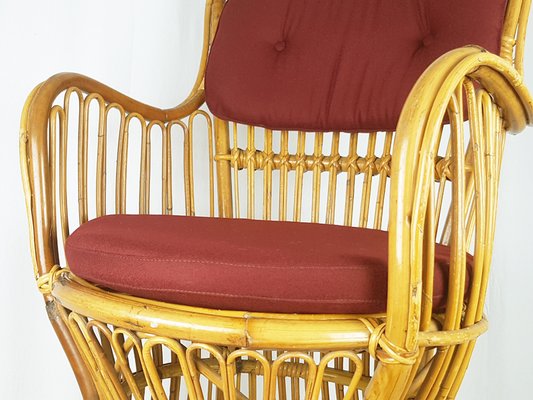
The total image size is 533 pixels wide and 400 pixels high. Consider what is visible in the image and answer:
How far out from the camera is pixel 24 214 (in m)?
1.89

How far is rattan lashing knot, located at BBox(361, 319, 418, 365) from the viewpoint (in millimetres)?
956

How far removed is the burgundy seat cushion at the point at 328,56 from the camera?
1.51 m

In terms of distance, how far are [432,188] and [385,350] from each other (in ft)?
0.68

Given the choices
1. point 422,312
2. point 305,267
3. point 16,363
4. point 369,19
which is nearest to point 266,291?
point 305,267

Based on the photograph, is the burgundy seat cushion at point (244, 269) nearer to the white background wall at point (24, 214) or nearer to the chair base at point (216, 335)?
the chair base at point (216, 335)

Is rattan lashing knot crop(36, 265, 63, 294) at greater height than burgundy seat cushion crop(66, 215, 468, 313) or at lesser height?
lesser

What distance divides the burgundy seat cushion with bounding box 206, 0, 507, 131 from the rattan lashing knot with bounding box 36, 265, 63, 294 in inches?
22.6

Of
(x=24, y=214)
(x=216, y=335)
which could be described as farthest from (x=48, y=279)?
(x=24, y=214)

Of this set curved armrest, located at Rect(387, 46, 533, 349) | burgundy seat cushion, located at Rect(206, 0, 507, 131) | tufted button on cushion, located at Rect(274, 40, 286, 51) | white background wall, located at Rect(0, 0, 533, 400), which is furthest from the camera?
white background wall, located at Rect(0, 0, 533, 400)

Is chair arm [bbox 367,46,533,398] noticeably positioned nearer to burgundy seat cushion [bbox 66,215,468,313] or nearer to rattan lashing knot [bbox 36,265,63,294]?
burgundy seat cushion [bbox 66,215,468,313]

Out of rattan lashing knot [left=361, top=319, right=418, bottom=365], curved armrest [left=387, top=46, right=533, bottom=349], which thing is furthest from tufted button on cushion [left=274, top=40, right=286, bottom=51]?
rattan lashing knot [left=361, top=319, right=418, bottom=365]

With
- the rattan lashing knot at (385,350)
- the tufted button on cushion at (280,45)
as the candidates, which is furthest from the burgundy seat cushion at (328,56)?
the rattan lashing knot at (385,350)

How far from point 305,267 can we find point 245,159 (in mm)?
717

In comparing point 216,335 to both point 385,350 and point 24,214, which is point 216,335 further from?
point 24,214
